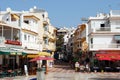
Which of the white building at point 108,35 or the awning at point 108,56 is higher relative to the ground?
the white building at point 108,35

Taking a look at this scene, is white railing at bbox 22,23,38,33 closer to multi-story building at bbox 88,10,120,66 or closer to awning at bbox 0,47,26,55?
multi-story building at bbox 88,10,120,66

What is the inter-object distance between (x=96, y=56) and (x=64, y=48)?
281ft

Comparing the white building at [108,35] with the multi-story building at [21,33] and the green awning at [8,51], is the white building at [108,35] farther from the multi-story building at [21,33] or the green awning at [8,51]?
the green awning at [8,51]

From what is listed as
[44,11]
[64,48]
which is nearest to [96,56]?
[44,11]

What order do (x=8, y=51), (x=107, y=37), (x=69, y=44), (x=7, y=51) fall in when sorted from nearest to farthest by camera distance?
(x=7, y=51) < (x=8, y=51) < (x=107, y=37) < (x=69, y=44)

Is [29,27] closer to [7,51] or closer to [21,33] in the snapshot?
[21,33]

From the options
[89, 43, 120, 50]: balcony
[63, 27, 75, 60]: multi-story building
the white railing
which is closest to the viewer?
the white railing

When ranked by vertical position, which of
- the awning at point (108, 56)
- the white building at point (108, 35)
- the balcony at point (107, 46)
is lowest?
the awning at point (108, 56)

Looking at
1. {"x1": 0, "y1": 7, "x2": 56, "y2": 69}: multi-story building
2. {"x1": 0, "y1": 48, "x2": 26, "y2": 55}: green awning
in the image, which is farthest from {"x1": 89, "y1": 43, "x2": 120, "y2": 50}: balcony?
{"x1": 0, "y1": 48, "x2": 26, "y2": 55}: green awning

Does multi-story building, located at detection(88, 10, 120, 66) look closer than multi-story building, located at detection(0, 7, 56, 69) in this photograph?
No

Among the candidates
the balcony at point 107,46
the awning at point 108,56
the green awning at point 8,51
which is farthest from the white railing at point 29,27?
the awning at point 108,56

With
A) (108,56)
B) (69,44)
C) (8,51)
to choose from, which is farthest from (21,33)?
(69,44)

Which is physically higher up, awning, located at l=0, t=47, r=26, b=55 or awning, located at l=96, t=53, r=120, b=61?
awning, located at l=0, t=47, r=26, b=55

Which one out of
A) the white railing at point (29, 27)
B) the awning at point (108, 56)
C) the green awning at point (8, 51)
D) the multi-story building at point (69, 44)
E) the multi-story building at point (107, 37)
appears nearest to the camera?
the green awning at point (8, 51)
